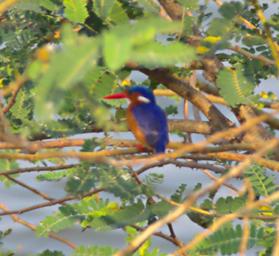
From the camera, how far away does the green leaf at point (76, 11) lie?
79.7 inches

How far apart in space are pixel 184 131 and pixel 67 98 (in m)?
0.48

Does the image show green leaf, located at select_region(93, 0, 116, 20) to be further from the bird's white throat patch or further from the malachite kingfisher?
the bird's white throat patch

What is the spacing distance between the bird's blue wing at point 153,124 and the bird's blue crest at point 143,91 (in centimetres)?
3

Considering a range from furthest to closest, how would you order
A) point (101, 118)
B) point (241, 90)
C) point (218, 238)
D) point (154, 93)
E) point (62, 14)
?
point (154, 93)
point (62, 14)
point (241, 90)
point (218, 238)
point (101, 118)

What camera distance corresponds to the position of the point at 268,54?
2.16 meters

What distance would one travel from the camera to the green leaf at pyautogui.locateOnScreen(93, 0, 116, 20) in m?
2.04

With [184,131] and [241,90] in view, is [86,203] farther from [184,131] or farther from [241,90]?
[241,90]

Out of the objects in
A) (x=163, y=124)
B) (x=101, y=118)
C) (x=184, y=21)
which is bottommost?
(x=163, y=124)

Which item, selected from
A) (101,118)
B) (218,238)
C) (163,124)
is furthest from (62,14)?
(101,118)

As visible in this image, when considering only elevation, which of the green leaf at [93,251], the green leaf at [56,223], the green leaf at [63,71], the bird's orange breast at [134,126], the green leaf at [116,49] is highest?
the green leaf at [116,49]

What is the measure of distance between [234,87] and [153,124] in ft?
0.97

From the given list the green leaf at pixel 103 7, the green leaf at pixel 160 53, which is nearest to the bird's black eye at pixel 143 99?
the green leaf at pixel 103 7

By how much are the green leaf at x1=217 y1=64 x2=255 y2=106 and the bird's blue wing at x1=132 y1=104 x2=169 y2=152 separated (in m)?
0.19

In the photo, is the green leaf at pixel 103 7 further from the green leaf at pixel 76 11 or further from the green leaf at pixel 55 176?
the green leaf at pixel 55 176
